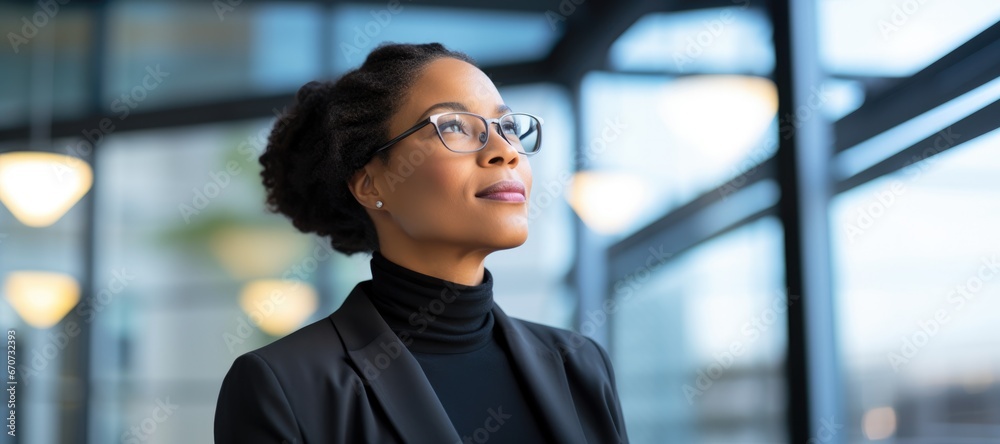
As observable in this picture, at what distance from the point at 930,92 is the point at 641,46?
208cm

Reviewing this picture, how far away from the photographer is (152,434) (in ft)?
17.7

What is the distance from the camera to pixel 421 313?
153 centimetres

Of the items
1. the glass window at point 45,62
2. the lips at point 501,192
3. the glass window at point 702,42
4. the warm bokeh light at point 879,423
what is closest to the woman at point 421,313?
the lips at point 501,192

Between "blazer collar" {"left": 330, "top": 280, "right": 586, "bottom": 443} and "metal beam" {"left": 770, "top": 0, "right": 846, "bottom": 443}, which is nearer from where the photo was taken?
"blazer collar" {"left": 330, "top": 280, "right": 586, "bottom": 443}

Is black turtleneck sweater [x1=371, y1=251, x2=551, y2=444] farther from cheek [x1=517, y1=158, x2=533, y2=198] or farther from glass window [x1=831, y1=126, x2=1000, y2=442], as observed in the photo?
glass window [x1=831, y1=126, x2=1000, y2=442]

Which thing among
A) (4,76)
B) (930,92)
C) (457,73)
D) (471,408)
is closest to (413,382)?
(471,408)

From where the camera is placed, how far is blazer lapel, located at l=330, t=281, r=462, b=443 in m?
1.38

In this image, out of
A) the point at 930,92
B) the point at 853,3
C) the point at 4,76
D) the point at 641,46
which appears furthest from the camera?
the point at 4,76

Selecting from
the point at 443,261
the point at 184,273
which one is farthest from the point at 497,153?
the point at 184,273

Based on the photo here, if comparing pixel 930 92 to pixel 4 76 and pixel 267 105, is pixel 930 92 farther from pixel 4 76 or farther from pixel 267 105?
pixel 4 76

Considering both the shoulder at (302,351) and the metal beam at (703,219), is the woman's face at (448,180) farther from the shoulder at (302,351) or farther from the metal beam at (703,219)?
the metal beam at (703,219)

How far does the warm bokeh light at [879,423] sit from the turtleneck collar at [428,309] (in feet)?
8.13

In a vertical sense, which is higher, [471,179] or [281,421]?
[471,179]

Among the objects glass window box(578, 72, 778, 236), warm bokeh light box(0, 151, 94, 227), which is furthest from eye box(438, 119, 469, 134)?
warm bokeh light box(0, 151, 94, 227)
